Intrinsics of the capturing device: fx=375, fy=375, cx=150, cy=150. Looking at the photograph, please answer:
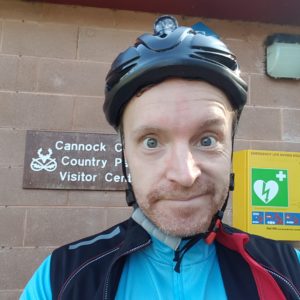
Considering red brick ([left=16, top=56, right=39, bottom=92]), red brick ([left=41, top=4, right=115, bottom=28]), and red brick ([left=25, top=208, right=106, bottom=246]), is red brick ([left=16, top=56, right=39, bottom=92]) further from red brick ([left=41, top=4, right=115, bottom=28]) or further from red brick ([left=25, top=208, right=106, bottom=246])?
red brick ([left=25, top=208, right=106, bottom=246])

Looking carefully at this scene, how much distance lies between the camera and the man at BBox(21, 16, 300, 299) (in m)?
0.87

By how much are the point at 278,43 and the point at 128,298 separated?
73.2 inches

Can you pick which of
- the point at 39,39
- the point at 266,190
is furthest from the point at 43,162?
the point at 266,190

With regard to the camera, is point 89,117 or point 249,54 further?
point 249,54

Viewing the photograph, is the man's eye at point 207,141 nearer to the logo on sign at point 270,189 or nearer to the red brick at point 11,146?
the logo on sign at point 270,189

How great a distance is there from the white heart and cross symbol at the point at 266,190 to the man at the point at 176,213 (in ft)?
3.24

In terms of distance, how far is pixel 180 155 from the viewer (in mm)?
864

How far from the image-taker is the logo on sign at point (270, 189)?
1970 mm

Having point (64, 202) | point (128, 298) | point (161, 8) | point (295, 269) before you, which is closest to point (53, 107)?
point (64, 202)

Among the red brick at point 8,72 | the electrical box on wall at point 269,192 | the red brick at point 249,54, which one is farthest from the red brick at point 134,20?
the electrical box on wall at point 269,192

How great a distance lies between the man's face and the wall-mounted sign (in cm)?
108

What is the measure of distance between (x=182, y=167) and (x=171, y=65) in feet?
0.85

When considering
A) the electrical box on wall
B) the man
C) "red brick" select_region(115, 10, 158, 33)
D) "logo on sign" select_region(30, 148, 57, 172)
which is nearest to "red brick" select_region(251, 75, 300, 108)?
the electrical box on wall

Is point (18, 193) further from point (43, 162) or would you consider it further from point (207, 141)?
point (207, 141)
